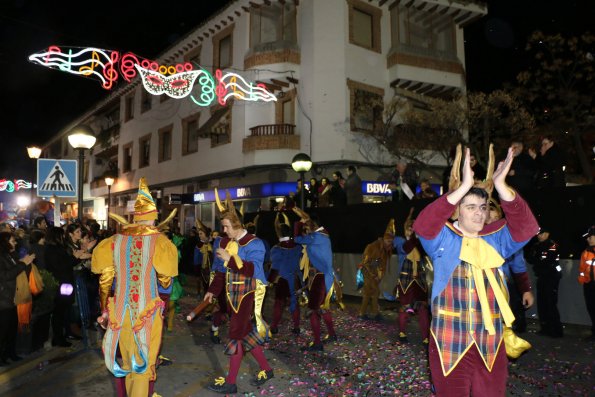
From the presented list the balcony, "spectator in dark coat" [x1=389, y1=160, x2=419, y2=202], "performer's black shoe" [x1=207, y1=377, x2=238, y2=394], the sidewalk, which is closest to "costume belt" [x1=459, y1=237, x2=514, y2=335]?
the sidewalk

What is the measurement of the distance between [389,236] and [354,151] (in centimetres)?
1276

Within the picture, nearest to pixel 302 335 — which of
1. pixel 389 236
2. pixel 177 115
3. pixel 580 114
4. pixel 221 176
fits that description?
pixel 389 236

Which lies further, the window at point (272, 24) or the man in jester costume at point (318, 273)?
the window at point (272, 24)

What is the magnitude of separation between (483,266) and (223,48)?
2380 cm

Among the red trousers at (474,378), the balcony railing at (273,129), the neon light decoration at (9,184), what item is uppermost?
the balcony railing at (273,129)

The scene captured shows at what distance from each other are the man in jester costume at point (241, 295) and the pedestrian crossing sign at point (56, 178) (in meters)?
4.57

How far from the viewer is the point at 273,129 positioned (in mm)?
21828

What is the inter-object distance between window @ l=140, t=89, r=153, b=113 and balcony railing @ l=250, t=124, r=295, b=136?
12.9m

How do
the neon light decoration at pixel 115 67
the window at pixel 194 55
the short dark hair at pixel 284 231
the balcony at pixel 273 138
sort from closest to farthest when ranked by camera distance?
the short dark hair at pixel 284 231
the neon light decoration at pixel 115 67
the balcony at pixel 273 138
the window at pixel 194 55

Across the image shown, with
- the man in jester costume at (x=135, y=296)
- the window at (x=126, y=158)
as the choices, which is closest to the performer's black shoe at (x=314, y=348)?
the man in jester costume at (x=135, y=296)

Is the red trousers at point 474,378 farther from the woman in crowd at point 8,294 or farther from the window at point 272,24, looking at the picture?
the window at point 272,24

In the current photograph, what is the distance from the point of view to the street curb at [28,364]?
6086mm

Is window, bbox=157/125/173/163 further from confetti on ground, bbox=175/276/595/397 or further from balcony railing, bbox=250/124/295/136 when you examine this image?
confetti on ground, bbox=175/276/595/397

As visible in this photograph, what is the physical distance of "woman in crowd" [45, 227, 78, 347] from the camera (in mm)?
7316
